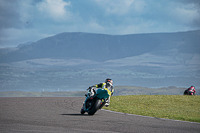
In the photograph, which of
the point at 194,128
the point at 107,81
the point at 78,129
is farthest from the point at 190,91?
the point at 78,129

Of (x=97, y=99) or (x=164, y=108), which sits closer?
(x=97, y=99)

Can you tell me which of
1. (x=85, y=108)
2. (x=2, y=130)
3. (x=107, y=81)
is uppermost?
(x=107, y=81)

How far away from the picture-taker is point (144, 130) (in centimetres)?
1052

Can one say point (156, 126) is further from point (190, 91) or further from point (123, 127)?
point (190, 91)

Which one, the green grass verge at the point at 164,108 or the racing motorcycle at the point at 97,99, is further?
the green grass verge at the point at 164,108

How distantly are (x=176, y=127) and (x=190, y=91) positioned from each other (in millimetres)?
21804

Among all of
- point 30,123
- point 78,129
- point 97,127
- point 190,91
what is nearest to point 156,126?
point 97,127

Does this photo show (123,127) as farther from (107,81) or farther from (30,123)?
(107,81)

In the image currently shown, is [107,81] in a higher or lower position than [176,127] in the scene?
higher

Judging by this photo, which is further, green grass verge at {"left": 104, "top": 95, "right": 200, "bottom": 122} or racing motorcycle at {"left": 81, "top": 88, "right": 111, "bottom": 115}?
green grass verge at {"left": 104, "top": 95, "right": 200, "bottom": 122}

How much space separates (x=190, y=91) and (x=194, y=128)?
21771 millimetres

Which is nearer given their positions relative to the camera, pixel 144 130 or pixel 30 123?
pixel 144 130

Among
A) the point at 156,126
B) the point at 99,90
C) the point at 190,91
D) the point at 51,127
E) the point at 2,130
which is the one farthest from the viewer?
the point at 190,91

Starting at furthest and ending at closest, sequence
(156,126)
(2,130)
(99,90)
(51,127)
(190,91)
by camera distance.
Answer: (190,91) < (99,90) < (156,126) < (51,127) < (2,130)
